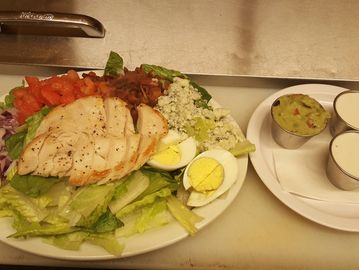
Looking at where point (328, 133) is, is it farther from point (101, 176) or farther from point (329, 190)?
point (101, 176)

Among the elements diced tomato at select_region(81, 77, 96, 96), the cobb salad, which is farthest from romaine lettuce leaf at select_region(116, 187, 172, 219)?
diced tomato at select_region(81, 77, 96, 96)

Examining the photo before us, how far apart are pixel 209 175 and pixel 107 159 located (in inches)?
17.1

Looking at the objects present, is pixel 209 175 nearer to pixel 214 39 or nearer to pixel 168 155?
pixel 168 155

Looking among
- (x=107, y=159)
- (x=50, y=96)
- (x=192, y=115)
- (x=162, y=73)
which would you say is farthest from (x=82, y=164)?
(x=162, y=73)

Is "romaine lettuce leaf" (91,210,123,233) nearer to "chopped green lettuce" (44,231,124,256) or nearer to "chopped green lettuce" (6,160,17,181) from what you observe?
"chopped green lettuce" (44,231,124,256)

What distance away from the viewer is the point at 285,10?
8.59 feet

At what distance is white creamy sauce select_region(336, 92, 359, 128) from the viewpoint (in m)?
1.90

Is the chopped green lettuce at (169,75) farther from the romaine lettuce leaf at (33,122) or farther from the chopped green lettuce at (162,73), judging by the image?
the romaine lettuce leaf at (33,122)

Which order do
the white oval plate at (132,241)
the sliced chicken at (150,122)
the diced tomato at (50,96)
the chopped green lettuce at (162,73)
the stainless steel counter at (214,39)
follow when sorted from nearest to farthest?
the white oval plate at (132,241), the sliced chicken at (150,122), the diced tomato at (50,96), the chopped green lettuce at (162,73), the stainless steel counter at (214,39)

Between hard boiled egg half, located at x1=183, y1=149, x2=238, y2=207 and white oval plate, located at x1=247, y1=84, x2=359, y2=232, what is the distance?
18cm

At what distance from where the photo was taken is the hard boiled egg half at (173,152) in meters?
1.67

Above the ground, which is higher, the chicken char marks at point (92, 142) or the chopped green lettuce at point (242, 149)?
the chicken char marks at point (92, 142)

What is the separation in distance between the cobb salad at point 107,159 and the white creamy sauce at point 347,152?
1.29 ft

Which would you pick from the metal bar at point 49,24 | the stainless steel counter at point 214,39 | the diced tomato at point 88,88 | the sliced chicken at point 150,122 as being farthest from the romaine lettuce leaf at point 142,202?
the metal bar at point 49,24
